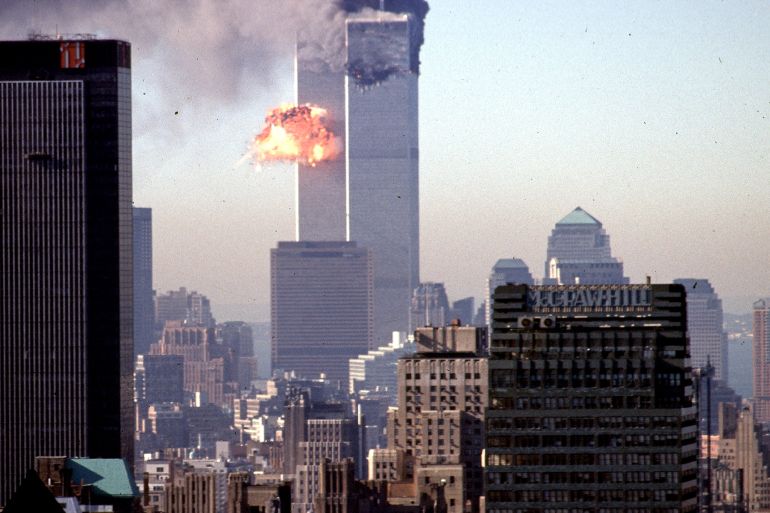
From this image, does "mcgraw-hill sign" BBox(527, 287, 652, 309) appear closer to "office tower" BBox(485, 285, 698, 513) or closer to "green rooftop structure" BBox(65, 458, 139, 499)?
"office tower" BBox(485, 285, 698, 513)

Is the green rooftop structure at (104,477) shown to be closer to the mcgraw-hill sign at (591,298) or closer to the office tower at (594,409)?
the office tower at (594,409)

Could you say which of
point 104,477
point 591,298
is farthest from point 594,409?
point 104,477

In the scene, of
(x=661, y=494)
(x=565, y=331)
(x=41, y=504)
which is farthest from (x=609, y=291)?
(x=41, y=504)

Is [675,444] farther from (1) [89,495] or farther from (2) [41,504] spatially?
(2) [41,504]

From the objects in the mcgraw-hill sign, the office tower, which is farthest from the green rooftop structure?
the mcgraw-hill sign

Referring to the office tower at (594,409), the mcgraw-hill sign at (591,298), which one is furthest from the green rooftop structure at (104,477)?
the mcgraw-hill sign at (591,298)

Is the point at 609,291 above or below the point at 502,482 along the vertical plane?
above
